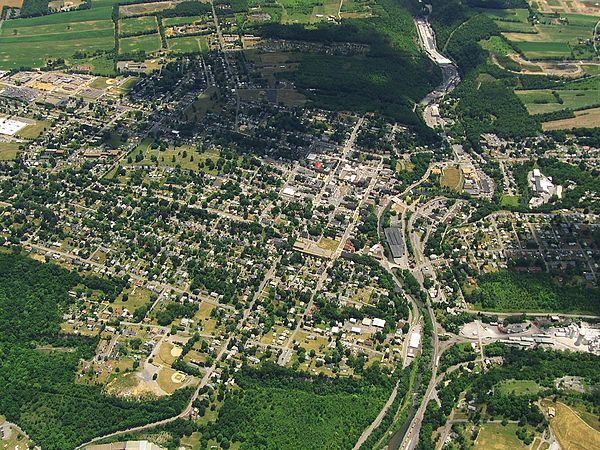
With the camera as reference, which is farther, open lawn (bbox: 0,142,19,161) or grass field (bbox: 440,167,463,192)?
open lawn (bbox: 0,142,19,161)

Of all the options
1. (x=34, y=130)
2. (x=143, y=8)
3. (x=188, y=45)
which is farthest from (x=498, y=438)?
(x=143, y=8)

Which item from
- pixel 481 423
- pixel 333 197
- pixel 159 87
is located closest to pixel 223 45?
pixel 159 87

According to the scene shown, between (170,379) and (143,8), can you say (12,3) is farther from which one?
(170,379)

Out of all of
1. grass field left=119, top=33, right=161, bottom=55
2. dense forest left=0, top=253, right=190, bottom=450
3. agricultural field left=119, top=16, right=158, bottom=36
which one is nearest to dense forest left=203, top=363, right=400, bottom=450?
dense forest left=0, top=253, right=190, bottom=450

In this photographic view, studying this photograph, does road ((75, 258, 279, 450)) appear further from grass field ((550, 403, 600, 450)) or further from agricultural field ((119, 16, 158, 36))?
agricultural field ((119, 16, 158, 36))

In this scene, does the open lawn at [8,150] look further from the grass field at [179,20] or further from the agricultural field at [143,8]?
the agricultural field at [143,8]
